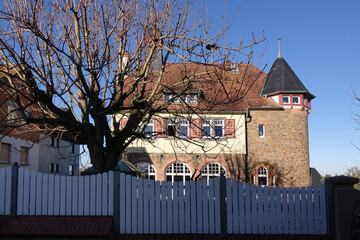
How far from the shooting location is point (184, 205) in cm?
709

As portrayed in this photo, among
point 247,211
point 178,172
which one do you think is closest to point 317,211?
point 247,211

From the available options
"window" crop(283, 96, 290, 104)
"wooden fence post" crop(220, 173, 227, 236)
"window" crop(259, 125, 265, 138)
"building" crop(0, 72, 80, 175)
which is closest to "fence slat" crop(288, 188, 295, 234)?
"wooden fence post" crop(220, 173, 227, 236)

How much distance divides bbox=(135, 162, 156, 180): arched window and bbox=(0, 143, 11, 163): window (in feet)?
24.9

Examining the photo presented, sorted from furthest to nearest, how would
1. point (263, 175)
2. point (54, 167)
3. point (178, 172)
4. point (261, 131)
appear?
point (54, 167)
point (261, 131)
point (263, 175)
point (178, 172)

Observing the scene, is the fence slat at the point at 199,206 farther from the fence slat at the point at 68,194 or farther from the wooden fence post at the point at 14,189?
the wooden fence post at the point at 14,189

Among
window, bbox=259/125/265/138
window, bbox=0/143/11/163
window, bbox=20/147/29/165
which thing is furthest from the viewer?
window, bbox=259/125/265/138

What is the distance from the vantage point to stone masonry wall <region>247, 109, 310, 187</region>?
22.2 m

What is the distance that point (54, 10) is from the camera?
7.84 m

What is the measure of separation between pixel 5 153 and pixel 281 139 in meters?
17.0

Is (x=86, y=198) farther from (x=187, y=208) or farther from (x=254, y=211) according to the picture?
(x=254, y=211)

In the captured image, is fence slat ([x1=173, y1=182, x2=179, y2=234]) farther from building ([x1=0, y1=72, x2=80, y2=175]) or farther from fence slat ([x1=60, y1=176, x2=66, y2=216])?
building ([x1=0, y1=72, x2=80, y2=175])

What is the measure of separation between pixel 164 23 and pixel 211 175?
15.6 m

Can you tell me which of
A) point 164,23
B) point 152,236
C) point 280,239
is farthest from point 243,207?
point 164,23

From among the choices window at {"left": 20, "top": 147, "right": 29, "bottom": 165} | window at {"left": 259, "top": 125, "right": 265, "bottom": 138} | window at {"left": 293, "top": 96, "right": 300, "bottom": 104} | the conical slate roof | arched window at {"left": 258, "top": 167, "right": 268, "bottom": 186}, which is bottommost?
arched window at {"left": 258, "top": 167, "right": 268, "bottom": 186}
